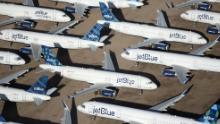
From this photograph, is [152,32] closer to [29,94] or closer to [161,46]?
[161,46]

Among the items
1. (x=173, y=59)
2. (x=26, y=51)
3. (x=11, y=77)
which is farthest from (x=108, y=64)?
(x=11, y=77)

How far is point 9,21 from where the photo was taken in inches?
4035

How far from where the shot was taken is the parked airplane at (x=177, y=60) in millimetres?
85812

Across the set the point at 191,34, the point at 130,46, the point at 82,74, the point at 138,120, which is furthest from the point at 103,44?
the point at 138,120

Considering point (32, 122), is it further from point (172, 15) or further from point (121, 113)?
point (172, 15)

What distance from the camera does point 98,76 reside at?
274ft

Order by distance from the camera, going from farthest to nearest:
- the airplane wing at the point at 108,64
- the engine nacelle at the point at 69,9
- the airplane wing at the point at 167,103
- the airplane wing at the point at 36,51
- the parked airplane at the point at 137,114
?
the engine nacelle at the point at 69,9 → the airplane wing at the point at 36,51 → the airplane wing at the point at 108,64 → the airplane wing at the point at 167,103 → the parked airplane at the point at 137,114

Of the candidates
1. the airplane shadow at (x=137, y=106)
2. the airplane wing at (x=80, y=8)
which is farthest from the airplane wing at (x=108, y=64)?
the airplane wing at (x=80, y=8)

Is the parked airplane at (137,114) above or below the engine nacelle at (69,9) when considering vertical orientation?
below

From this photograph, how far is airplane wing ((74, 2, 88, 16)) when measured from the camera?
106 meters

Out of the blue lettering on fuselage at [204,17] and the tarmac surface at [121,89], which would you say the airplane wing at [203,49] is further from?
the blue lettering on fuselage at [204,17]

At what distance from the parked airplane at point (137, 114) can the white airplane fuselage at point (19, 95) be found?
25.7ft

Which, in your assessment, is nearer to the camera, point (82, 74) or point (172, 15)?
point (82, 74)

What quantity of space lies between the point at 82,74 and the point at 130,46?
1610 centimetres
